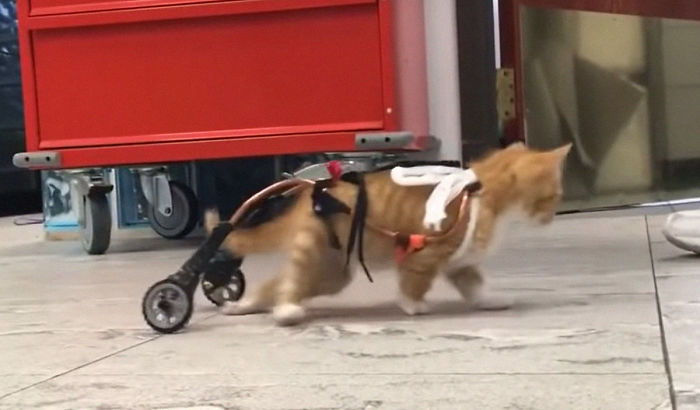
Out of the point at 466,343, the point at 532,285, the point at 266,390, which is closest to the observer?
the point at 266,390

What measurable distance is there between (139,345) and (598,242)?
105 cm

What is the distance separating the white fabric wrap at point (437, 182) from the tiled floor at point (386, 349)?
0.11 metres

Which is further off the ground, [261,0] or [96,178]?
[261,0]

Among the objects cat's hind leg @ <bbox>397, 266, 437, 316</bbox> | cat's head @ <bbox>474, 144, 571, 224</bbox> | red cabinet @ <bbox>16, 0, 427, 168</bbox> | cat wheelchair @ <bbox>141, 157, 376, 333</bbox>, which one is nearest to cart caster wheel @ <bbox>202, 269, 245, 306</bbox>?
cat wheelchair @ <bbox>141, 157, 376, 333</bbox>

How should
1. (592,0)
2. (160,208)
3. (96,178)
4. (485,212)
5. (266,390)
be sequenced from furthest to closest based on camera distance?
(592,0) → (160,208) → (96,178) → (485,212) → (266,390)

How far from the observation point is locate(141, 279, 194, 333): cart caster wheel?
1.03 meters

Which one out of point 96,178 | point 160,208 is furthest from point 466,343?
point 160,208

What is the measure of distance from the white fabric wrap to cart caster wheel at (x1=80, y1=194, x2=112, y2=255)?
1.16 m

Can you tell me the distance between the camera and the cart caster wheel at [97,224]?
2.10 meters

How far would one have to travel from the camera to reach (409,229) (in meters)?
1.06

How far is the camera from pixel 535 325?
982mm

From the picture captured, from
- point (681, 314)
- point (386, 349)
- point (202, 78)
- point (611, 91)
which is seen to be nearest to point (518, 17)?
point (611, 91)

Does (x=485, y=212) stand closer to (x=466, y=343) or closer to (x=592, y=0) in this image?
(x=466, y=343)

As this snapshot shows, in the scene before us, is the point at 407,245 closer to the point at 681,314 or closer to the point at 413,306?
the point at 413,306
